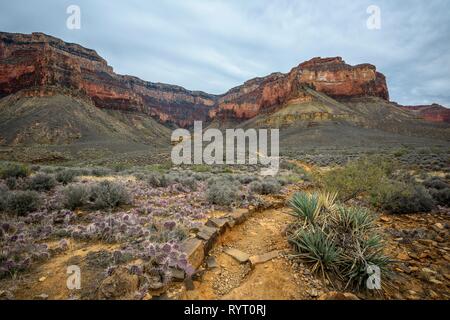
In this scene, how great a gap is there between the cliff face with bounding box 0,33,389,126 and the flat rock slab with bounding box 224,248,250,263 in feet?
254

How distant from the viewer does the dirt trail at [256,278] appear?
2936mm

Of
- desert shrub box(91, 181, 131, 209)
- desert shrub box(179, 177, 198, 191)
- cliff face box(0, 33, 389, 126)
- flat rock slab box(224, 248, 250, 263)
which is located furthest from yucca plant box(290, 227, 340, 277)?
cliff face box(0, 33, 389, 126)

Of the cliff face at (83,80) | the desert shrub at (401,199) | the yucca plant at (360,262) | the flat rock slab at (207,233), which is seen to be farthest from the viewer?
the cliff face at (83,80)

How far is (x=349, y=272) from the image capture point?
3246 mm

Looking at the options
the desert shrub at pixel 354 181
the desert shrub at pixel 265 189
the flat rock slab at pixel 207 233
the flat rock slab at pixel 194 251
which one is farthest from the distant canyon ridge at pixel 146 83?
the flat rock slab at pixel 194 251

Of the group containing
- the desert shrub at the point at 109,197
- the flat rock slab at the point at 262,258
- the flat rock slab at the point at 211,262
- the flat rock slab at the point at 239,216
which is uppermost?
the desert shrub at the point at 109,197

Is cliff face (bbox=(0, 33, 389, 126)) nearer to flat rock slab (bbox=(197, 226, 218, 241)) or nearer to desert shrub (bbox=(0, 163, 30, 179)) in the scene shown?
desert shrub (bbox=(0, 163, 30, 179))

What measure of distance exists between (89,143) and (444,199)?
180 feet

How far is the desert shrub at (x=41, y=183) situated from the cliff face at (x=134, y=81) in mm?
70183

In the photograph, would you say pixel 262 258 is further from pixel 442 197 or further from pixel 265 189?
pixel 442 197

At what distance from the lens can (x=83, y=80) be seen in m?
81.3

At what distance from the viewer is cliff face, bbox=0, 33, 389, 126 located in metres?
66.8

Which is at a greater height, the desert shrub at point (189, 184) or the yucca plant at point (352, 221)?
the yucca plant at point (352, 221)

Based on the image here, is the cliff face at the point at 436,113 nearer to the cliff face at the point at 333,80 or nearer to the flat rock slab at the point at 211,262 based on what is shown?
the cliff face at the point at 333,80
